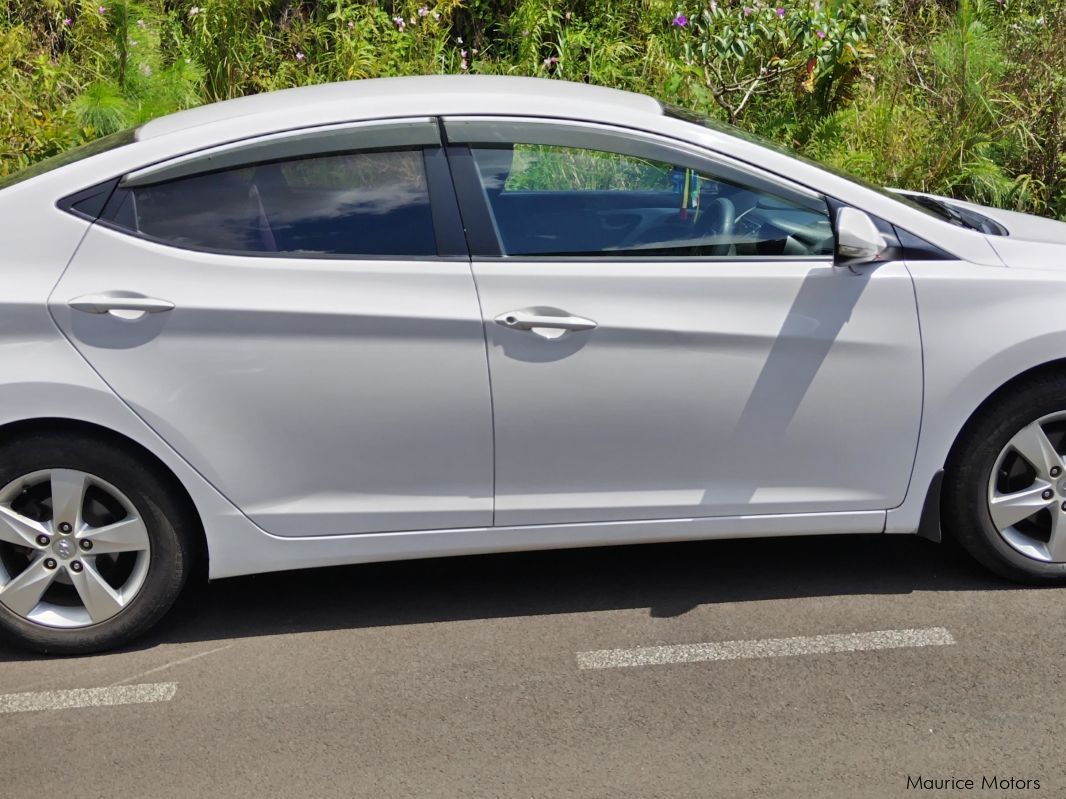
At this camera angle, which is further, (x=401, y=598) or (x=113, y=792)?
(x=401, y=598)

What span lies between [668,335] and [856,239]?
0.63m

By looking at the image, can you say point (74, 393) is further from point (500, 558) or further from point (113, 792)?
point (500, 558)

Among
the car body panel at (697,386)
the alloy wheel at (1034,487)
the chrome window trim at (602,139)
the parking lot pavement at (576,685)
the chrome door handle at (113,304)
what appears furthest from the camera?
the alloy wheel at (1034,487)

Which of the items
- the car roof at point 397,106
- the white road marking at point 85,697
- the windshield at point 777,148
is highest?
the car roof at point 397,106

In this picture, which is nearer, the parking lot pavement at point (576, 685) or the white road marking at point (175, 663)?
the parking lot pavement at point (576, 685)

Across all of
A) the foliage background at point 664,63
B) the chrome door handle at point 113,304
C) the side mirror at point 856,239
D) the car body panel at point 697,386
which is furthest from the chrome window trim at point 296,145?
the foliage background at point 664,63

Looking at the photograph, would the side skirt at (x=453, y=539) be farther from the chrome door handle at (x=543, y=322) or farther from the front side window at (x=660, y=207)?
the front side window at (x=660, y=207)

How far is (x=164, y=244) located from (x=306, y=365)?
558 millimetres

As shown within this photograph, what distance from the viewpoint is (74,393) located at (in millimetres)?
3621

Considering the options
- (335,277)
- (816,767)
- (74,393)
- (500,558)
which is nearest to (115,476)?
(74,393)

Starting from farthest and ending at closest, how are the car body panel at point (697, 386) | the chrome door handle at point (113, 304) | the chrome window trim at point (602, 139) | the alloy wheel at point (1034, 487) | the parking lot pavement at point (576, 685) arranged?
the alloy wheel at point (1034, 487)
the chrome window trim at point (602, 139)
the car body panel at point (697, 386)
the chrome door handle at point (113, 304)
the parking lot pavement at point (576, 685)

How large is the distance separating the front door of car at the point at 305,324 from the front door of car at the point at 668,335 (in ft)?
0.44

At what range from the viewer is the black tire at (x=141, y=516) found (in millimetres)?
3684

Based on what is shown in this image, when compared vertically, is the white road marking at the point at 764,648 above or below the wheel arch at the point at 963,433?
below
